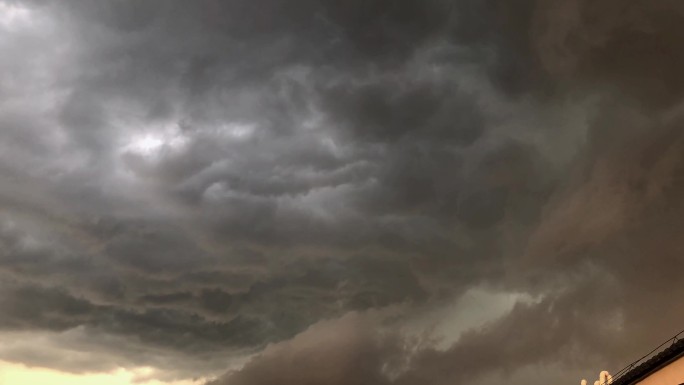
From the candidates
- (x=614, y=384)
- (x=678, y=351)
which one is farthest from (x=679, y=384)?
(x=614, y=384)

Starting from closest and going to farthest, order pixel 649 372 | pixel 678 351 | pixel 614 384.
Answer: pixel 678 351
pixel 649 372
pixel 614 384

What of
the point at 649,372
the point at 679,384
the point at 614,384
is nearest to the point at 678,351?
the point at 679,384

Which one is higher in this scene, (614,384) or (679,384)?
(614,384)

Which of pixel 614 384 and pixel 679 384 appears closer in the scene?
pixel 679 384

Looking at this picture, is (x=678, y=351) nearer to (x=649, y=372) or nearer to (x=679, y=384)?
(x=679, y=384)

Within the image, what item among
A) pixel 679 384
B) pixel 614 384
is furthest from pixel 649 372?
pixel 614 384

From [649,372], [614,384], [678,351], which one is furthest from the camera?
[614,384]

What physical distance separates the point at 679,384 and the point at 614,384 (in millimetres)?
11115

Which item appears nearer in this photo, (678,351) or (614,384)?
(678,351)

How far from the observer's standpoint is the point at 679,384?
35.2 meters

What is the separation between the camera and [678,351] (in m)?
34.7

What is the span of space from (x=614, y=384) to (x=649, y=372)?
701 centimetres

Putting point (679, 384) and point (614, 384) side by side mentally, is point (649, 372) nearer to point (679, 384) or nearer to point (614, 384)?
point (679, 384)

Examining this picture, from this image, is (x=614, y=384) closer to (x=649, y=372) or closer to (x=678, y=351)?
(x=649, y=372)
